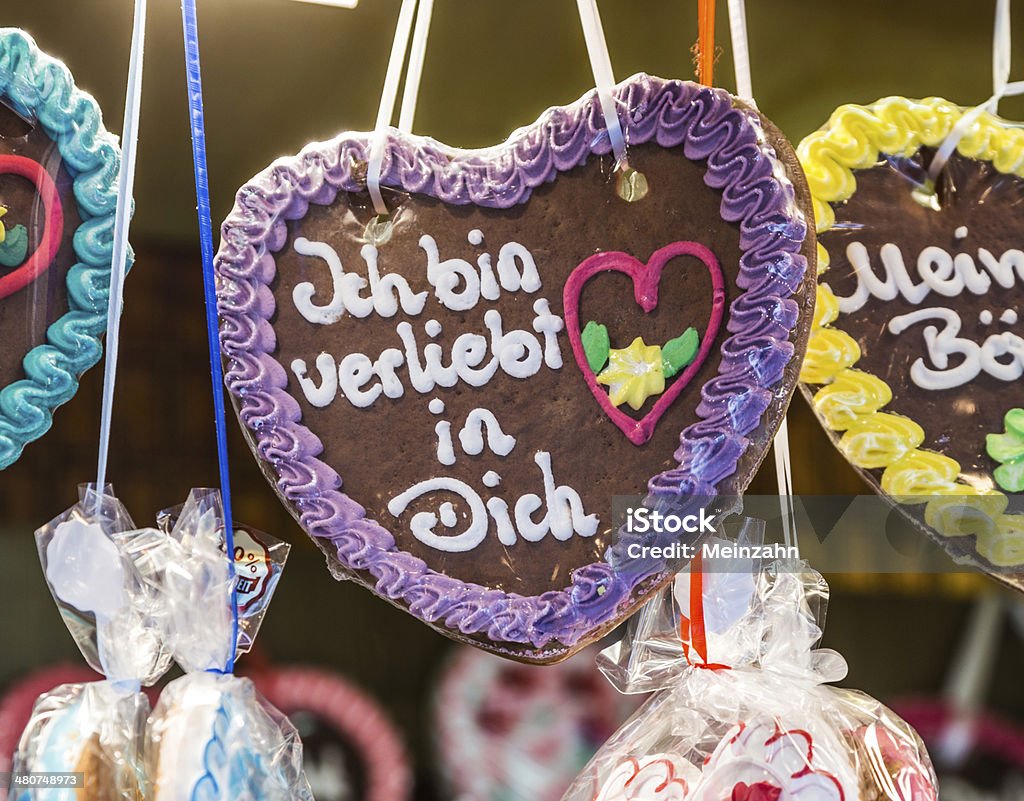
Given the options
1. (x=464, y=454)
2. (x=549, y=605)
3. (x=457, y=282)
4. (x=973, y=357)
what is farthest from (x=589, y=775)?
(x=973, y=357)

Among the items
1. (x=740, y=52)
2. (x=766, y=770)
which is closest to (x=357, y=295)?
(x=740, y=52)

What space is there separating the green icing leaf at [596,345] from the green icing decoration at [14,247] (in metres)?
0.49

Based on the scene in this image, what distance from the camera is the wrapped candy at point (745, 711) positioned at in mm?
873

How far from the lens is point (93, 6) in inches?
51.4

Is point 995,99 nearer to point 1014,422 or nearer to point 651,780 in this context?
point 1014,422

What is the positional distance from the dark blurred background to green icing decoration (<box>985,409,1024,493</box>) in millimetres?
343

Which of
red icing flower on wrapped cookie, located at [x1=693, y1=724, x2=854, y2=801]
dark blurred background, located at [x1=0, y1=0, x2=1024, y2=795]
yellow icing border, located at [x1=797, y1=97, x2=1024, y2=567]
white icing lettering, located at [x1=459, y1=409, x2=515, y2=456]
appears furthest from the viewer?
dark blurred background, located at [x1=0, y1=0, x2=1024, y2=795]

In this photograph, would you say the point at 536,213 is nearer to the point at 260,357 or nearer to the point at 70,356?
the point at 260,357

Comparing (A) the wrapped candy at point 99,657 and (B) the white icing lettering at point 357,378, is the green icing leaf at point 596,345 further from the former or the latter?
(A) the wrapped candy at point 99,657

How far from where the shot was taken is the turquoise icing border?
98 centimetres

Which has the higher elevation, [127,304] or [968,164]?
[968,164]

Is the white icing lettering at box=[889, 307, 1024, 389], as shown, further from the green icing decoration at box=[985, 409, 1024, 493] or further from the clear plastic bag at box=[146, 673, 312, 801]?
the clear plastic bag at box=[146, 673, 312, 801]

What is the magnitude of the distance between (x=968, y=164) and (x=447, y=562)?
2.16 feet

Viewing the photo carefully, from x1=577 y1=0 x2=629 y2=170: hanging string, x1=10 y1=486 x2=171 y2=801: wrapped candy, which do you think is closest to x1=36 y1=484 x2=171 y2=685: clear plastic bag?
x1=10 y1=486 x2=171 y2=801: wrapped candy
